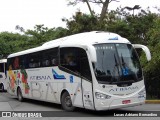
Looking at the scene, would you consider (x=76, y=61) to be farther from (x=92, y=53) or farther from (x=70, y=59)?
(x=92, y=53)

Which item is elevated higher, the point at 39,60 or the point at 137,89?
the point at 39,60

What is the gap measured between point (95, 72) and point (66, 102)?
2.91m

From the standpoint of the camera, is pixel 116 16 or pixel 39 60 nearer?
pixel 39 60

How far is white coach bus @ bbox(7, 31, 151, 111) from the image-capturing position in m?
13.6

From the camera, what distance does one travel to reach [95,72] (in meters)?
13.6

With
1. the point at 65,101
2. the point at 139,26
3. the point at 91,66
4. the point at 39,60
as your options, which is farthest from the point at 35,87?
the point at 139,26

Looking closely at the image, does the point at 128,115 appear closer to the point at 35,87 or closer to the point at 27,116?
the point at 27,116

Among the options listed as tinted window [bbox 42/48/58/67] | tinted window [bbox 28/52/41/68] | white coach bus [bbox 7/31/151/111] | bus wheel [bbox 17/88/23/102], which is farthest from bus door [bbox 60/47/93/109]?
bus wheel [bbox 17/88/23/102]

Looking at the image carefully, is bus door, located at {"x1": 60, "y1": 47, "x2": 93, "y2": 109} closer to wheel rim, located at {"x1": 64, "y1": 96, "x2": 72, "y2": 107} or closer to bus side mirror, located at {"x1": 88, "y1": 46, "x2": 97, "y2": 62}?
wheel rim, located at {"x1": 64, "y1": 96, "x2": 72, "y2": 107}

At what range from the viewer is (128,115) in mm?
13781

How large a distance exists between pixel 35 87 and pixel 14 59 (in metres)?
4.77

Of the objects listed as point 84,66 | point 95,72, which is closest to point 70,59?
point 84,66

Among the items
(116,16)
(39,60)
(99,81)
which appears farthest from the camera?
(116,16)

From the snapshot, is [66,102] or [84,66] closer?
[84,66]
